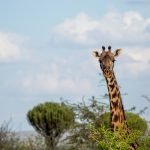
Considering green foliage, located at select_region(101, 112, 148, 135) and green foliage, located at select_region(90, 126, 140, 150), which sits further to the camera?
green foliage, located at select_region(101, 112, 148, 135)

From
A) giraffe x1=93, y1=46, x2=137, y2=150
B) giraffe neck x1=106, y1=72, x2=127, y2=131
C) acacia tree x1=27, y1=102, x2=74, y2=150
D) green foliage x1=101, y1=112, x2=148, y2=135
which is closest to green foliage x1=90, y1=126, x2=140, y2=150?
giraffe x1=93, y1=46, x2=137, y2=150

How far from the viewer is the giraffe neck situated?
1443cm

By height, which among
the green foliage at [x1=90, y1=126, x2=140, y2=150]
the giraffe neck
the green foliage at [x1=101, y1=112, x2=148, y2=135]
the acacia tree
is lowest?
the green foliage at [x1=90, y1=126, x2=140, y2=150]

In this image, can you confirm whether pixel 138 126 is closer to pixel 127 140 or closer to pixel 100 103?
pixel 100 103

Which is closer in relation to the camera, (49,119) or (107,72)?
(107,72)

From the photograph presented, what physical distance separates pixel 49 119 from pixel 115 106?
2402 cm

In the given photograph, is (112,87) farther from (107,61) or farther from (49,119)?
(49,119)

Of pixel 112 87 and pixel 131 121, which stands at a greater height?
pixel 131 121

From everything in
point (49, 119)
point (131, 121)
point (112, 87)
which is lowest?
point (112, 87)

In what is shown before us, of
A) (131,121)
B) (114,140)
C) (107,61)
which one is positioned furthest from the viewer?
(131,121)

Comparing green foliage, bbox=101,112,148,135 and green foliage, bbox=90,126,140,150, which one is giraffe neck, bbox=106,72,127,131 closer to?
green foliage, bbox=90,126,140,150

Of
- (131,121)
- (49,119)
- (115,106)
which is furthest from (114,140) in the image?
(49,119)

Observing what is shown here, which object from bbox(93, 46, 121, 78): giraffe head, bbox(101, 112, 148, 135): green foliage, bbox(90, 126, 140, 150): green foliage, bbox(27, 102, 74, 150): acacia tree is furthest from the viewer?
bbox(27, 102, 74, 150): acacia tree

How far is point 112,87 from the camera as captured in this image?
14711 mm
